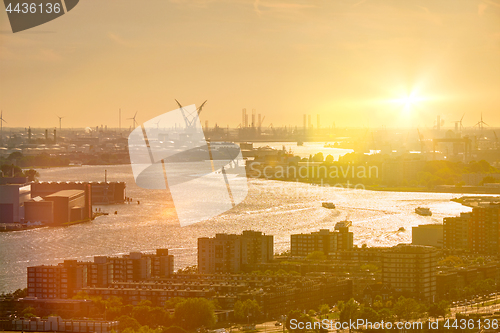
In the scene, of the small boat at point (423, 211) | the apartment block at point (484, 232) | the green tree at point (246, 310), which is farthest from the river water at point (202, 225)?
the green tree at point (246, 310)

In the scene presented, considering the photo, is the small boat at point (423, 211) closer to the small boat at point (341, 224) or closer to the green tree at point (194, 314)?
the small boat at point (341, 224)

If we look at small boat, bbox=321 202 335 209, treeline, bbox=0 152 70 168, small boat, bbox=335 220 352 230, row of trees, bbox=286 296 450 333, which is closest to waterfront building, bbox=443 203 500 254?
small boat, bbox=335 220 352 230

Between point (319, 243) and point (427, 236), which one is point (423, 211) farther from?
point (319, 243)

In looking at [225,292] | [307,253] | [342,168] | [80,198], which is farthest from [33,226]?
[342,168]

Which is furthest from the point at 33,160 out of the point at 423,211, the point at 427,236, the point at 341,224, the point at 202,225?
the point at 427,236

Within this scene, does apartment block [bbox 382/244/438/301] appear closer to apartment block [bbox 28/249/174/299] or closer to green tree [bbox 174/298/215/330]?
green tree [bbox 174/298/215/330]

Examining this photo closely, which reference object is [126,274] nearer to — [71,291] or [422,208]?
[71,291]
